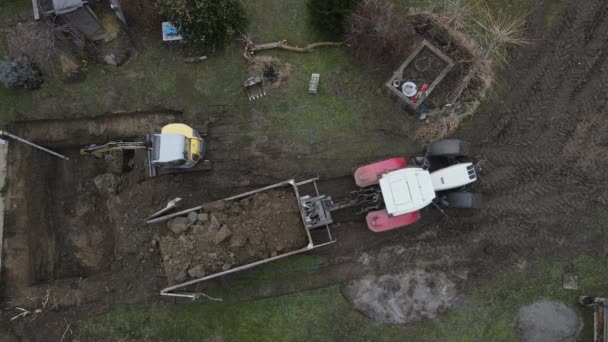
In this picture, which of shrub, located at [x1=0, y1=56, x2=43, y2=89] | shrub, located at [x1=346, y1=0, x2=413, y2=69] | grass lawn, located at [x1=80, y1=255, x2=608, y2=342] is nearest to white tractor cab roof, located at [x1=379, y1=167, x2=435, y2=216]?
grass lawn, located at [x1=80, y1=255, x2=608, y2=342]

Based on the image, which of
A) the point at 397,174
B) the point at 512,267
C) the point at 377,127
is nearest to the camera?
the point at 397,174

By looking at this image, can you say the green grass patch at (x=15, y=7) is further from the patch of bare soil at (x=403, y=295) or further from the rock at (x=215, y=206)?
the patch of bare soil at (x=403, y=295)

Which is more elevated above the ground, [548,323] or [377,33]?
[377,33]

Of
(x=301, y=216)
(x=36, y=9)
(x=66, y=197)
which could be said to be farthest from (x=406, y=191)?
(x=36, y=9)

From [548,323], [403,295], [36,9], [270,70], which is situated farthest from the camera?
[270,70]

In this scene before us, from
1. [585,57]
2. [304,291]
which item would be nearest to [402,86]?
[585,57]

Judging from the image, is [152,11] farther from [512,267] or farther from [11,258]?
[512,267]

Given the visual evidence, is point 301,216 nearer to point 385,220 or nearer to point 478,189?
point 385,220
